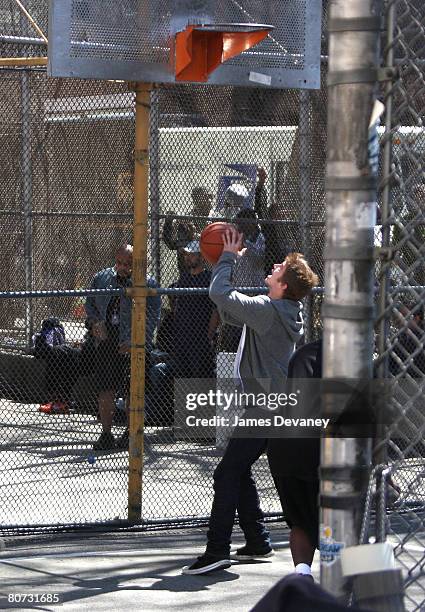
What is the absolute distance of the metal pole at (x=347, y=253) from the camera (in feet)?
8.32

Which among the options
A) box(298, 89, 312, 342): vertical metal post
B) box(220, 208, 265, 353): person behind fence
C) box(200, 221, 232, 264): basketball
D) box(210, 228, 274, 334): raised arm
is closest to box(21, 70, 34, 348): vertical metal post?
box(220, 208, 265, 353): person behind fence

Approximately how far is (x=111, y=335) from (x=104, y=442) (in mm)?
969

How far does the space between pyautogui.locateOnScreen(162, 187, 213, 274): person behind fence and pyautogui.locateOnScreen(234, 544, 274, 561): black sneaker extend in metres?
4.46

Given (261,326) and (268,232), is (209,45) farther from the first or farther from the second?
(268,232)

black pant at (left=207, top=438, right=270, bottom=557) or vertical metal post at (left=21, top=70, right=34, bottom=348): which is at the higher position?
vertical metal post at (left=21, top=70, right=34, bottom=348)

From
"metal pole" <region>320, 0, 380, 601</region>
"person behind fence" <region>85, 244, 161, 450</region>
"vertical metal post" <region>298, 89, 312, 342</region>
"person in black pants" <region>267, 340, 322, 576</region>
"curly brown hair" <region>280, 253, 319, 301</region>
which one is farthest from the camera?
"vertical metal post" <region>298, 89, 312, 342</region>

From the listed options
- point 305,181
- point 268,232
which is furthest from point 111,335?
point 305,181

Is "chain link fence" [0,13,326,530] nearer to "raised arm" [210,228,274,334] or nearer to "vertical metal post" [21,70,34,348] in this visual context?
"vertical metal post" [21,70,34,348]

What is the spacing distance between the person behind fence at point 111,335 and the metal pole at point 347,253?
25.7 feet

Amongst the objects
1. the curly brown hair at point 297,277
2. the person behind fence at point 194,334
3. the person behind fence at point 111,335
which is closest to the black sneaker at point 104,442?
the person behind fence at point 111,335

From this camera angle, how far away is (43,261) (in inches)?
496

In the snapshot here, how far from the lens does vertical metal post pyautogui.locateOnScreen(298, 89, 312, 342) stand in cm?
1095

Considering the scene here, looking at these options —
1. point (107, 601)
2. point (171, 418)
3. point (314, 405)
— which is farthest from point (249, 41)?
point (171, 418)

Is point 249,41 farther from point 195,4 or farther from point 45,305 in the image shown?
point 45,305
